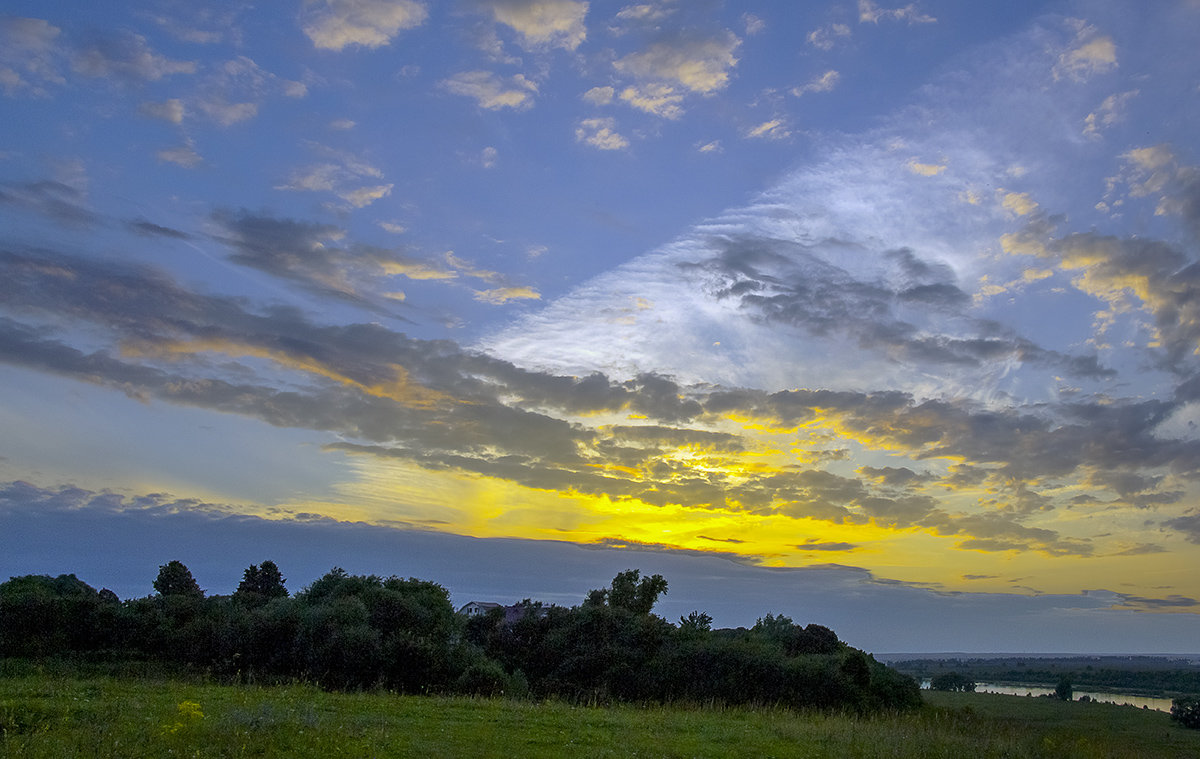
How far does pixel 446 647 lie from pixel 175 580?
44.9 meters

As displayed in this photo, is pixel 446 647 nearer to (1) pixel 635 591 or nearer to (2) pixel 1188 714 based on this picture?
(1) pixel 635 591

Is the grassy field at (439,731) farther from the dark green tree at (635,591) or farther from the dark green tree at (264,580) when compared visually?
the dark green tree at (264,580)

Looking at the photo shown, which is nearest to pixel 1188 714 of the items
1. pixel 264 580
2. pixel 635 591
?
pixel 635 591

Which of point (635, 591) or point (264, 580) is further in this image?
point (264, 580)

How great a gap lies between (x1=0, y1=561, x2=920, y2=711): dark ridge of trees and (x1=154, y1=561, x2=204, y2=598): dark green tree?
2584cm

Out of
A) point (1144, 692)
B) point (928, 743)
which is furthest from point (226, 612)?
point (1144, 692)

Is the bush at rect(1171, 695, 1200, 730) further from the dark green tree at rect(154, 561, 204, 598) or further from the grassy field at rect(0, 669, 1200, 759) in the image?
the dark green tree at rect(154, 561, 204, 598)

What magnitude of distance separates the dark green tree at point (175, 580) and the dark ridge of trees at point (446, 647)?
84.8 feet

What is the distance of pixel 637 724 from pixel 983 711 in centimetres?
1830

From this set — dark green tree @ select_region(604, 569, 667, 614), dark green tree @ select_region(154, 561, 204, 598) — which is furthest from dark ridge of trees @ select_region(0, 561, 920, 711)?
dark green tree @ select_region(154, 561, 204, 598)

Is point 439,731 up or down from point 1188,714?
up

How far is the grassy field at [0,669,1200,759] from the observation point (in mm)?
13656

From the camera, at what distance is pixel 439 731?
1742cm

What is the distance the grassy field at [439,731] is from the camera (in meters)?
13.7
